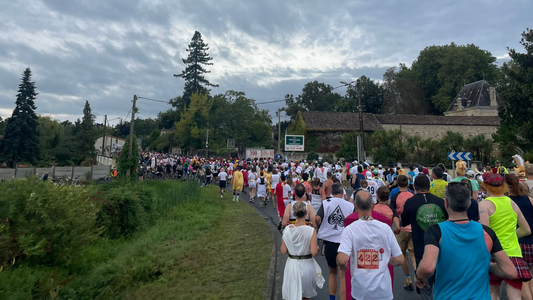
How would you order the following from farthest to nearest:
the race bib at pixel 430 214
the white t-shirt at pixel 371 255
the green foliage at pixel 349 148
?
the green foliage at pixel 349 148 < the race bib at pixel 430 214 < the white t-shirt at pixel 371 255

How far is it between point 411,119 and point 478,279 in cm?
5020

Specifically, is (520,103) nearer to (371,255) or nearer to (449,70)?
(371,255)

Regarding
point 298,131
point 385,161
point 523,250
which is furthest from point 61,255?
point 298,131

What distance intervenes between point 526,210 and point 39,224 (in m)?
7.24

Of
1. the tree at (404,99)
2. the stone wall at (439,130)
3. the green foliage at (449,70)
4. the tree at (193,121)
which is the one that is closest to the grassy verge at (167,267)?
the stone wall at (439,130)

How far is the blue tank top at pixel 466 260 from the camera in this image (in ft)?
8.68

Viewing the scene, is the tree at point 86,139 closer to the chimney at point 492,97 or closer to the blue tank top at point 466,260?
the blue tank top at point 466,260

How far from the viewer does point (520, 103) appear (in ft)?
88.2

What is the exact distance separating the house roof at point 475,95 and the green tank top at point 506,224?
5975cm

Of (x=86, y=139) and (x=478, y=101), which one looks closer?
(x=478, y=101)

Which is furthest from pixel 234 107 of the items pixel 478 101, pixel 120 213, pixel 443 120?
pixel 120 213

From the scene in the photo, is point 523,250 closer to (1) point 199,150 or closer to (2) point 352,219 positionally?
(2) point 352,219

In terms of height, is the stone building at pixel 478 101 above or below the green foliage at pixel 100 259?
above

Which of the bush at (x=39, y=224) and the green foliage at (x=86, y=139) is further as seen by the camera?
the green foliage at (x=86, y=139)
